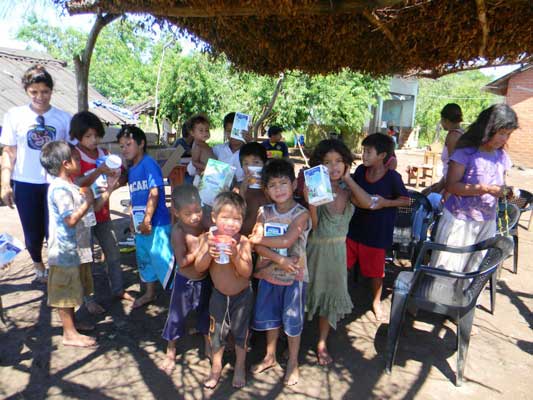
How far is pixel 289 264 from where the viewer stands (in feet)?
7.94

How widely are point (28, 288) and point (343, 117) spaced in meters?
14.0

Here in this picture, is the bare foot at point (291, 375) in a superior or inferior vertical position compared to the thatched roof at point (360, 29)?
inferior

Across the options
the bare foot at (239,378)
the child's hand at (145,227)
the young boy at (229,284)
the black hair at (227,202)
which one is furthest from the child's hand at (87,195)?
the bare foot at (239,378)

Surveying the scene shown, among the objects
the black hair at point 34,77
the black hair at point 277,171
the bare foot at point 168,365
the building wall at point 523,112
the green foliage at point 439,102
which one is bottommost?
the bare foot at point 168,365

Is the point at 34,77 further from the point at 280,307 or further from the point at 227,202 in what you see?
the point at 280,307

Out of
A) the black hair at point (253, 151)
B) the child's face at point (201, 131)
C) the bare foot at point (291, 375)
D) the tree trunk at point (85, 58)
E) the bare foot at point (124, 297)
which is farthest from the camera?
the child's face at point (201, 131)

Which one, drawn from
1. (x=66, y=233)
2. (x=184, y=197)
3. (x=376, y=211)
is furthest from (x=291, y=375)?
(x=66, y=233)

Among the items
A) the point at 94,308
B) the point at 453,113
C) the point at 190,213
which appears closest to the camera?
the point at 190,213

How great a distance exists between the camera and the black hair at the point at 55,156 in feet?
8.73

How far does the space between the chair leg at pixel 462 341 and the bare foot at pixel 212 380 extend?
5.10 ft

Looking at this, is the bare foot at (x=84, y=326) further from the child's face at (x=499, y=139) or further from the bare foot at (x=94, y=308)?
the child's face at (x=499, y=139)

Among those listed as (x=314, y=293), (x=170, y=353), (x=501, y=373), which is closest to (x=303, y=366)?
(x=314, y=293)

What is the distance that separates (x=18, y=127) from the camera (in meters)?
3.32

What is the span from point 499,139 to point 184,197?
2.24m
